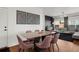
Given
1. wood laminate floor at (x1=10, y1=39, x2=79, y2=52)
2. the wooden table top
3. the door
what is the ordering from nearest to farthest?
the door < wood laminate floor at (x1=10, y1=39, x2=79, y2=52) < the wooden table top

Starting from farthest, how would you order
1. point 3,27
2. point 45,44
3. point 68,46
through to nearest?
1. point 45,44
2. point 68,46
3. point 3,27

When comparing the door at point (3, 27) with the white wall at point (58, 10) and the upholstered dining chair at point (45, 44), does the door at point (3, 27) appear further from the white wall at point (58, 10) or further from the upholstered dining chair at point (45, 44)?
the white wall at point (58, 10)

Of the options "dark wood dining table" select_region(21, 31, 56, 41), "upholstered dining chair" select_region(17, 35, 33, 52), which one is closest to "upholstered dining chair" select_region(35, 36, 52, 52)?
"dark wood dining table" select_region(21, 31, 56, 41)

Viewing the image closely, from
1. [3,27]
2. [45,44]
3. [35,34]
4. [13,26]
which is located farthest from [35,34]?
[3,27]

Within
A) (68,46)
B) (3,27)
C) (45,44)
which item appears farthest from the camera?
(45,44)

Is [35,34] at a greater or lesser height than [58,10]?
lesser

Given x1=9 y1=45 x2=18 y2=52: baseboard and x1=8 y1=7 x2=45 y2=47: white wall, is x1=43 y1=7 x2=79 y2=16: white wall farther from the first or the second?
x1=9 y1=45 x2=18 y2=52: baseboard

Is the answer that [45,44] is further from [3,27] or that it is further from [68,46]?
[3,27]

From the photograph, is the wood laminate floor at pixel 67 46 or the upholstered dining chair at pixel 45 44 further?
the upholstered dining chair at pixel 45 44

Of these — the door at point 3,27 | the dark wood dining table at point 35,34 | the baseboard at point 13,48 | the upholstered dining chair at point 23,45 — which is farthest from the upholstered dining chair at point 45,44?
the door at point 3,27

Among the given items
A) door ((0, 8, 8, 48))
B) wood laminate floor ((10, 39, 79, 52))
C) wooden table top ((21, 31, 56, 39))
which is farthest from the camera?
wooden table top ((21, 31, 56, 39))
